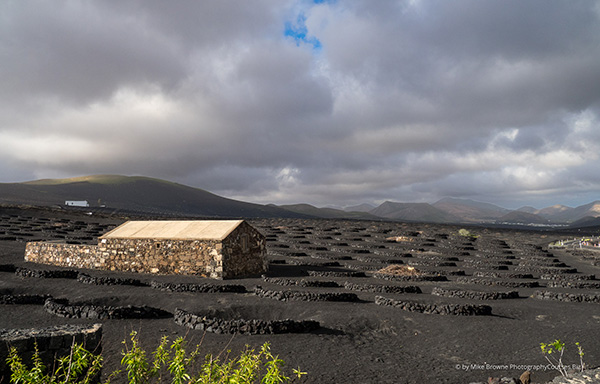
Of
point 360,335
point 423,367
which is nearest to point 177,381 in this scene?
point 423,367

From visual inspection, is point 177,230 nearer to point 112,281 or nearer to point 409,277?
point 112,281

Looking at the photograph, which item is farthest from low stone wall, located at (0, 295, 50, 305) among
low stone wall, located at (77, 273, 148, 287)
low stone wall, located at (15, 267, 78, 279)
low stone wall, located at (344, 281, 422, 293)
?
low stone wall, located at (344, 281, 422, 293)

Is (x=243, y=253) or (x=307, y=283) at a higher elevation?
(x=243, y=253)

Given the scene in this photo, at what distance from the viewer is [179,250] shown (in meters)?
27.1

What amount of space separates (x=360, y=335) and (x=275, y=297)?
667 cm

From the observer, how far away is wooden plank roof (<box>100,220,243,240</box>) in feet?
88.2

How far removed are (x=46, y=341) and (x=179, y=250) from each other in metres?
18.7

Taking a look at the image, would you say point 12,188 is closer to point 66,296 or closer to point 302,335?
point 66,296

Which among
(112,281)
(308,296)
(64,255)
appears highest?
(64,255)

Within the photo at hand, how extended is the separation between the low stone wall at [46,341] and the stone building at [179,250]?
16.8 m

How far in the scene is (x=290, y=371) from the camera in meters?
12.2

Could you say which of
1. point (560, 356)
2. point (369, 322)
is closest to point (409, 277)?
point (369, 322)

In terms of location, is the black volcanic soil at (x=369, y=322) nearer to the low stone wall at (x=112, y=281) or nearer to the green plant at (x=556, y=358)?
the green plant at (x=556, y=358)

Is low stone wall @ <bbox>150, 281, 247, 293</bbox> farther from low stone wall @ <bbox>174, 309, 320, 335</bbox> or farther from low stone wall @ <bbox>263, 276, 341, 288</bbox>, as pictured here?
low stone wall @ <bbox>174, 309, 320, 335</bbox>
